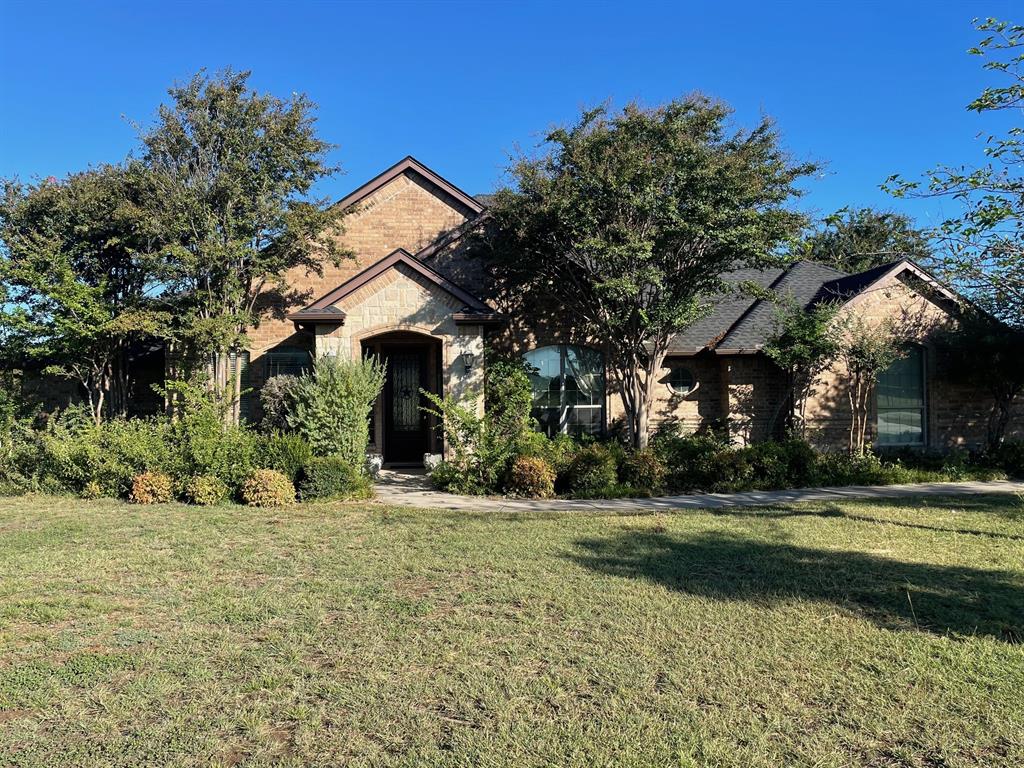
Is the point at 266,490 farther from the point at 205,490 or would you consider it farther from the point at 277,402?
the point at 277,402

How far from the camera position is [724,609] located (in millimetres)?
5629

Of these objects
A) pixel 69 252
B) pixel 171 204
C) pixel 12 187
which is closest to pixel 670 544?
pixel 171 204

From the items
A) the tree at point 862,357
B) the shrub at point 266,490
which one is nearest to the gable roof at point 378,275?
the shrub at point 266,490

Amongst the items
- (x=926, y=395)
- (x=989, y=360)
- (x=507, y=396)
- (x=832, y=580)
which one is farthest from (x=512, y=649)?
(x=926, y=395)

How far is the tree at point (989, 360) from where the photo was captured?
48.6ft

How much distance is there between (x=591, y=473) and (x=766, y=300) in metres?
7.21

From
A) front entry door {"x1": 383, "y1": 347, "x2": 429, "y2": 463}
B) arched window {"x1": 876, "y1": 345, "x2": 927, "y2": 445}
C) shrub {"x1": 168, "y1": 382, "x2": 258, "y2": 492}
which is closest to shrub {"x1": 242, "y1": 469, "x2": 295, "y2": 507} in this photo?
shrub {"x1": 168, "y1": 382, "x2": 258, "y2": 492}

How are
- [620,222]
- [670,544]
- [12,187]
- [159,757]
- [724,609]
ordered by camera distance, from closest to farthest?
[159,757] → [724,609] → [670,544] → [620,222] → [12,187]

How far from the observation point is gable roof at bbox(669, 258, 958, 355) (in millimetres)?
15977

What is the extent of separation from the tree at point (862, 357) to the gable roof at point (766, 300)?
3.53 feet

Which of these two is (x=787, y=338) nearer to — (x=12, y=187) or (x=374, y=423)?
(x=374, y=423)

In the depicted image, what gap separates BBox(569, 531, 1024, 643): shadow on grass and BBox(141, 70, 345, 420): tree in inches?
388

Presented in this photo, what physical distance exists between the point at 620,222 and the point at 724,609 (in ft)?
29.0

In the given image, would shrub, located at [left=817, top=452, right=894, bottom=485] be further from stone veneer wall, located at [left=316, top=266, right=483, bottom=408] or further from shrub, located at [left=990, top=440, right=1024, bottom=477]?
stone veneer wall, located at [left=316, top=266, right=483, bottom=408]
